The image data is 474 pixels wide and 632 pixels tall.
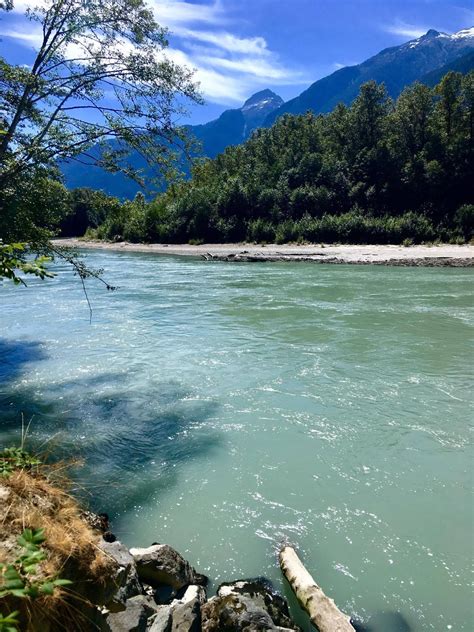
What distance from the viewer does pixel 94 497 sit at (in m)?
6.72

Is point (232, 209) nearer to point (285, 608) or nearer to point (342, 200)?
point (342, 200)

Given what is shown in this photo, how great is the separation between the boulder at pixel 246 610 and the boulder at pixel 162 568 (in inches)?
15.9

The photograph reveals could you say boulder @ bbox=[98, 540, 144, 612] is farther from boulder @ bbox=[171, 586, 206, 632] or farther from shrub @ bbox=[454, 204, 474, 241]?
shrub @ bbox=[454, 204, 474, 241]

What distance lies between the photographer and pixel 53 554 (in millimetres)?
2842

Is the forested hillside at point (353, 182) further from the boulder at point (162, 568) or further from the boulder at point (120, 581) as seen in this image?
the boulder at point (120, 581)

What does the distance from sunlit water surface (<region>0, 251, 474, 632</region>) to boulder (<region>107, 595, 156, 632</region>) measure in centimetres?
161

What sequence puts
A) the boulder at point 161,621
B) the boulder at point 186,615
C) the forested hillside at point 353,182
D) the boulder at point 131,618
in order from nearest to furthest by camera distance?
the boulder at point 131,618 → the boulder at point 161,621 → the boulder at point 186,615 → the forested hillside at point 353,182

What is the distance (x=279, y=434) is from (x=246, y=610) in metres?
4.47

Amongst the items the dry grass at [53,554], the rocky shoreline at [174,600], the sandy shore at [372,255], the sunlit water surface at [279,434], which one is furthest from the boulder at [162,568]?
the sandy shore at [372,255]

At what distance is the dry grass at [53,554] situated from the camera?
2625 millimetres

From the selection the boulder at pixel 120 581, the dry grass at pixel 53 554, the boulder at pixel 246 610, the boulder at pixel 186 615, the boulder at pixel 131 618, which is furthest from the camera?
the boulder at pixel 246 610

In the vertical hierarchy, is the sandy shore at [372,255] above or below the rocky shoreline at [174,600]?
above

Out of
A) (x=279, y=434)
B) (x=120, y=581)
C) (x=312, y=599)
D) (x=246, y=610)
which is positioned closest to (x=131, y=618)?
(x=120, y=581)

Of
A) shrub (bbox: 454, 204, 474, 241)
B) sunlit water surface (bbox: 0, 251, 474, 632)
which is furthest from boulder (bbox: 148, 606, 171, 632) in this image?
shrub (bbox: 454, 204, 474, 241)
